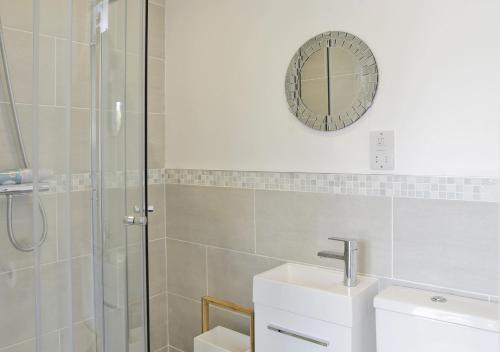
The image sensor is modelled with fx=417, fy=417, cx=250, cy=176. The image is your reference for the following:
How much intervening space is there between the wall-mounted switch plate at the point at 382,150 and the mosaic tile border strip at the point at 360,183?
40 mm

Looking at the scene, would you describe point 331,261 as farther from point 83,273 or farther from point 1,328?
point 1,328

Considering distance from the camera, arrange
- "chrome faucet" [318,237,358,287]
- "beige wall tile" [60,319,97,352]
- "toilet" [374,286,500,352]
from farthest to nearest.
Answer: "chrome faucet" [318,237,358,287], "toilet" [374,286,500,352], "beige wall tile" [60,319,97,352]

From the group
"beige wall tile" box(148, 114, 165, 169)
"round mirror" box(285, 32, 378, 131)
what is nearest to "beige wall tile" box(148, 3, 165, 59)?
"beige wall tile" box(148, 114, 165, 169)

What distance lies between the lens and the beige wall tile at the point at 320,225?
1.51 metres

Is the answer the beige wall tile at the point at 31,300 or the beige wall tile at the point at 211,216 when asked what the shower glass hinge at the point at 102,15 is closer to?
the beige wall tile at the point at 31,300

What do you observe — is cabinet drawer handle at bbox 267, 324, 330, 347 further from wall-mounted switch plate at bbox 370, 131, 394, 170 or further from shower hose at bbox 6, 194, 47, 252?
shower hose at bbox 6, 194, 47, 252

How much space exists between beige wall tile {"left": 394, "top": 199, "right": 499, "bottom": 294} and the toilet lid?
0.20 ft

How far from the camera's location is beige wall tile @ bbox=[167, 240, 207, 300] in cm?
208

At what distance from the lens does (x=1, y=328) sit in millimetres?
836

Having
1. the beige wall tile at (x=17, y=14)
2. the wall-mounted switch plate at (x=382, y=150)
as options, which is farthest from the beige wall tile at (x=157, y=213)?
the beige wall tile at (x=17, y=14)

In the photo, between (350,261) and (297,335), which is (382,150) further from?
(297,335)

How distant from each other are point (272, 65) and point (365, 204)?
712 mm

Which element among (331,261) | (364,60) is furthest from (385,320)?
(364,60)

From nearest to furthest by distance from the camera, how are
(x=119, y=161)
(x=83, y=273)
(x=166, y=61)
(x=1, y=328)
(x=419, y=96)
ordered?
(x=1, y=328) < (x=83, y=273) < (x=119, y=161) < (x=419, y=96) < (x=166, y=61)
